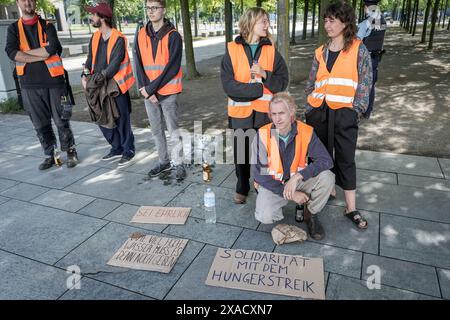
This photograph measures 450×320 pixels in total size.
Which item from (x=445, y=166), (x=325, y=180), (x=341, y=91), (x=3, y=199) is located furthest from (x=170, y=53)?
(x=445, y=166)

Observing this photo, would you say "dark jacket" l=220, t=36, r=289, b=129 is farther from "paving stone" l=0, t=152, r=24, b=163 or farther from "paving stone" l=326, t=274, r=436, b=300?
"paving stone" l=0, t=152, r=24, b=163

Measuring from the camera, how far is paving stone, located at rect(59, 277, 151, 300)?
277cm

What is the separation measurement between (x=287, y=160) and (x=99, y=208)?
212 centimetres

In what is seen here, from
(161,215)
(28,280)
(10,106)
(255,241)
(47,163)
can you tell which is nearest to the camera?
(28,280)

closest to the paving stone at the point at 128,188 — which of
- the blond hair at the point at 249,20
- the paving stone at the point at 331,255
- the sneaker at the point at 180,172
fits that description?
the sneaker at the point at 180,172

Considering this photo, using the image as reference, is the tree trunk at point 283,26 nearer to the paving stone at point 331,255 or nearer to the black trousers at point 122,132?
the black trousers at point 122,132

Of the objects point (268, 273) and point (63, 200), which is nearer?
point (268, 273)

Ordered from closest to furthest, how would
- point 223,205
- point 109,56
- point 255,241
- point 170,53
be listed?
point 255,241 → point 223,205 → point 170,53 → point 109,56

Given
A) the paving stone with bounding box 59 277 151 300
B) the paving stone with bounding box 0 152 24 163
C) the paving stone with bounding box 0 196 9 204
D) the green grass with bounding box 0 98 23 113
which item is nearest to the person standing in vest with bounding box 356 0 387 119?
the paving stone with bounding box 59 277 151 300

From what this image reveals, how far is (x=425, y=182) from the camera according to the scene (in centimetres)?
432

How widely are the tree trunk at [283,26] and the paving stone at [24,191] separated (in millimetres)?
3423

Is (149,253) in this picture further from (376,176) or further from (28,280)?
(376,176)

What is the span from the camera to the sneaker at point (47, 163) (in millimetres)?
5258
